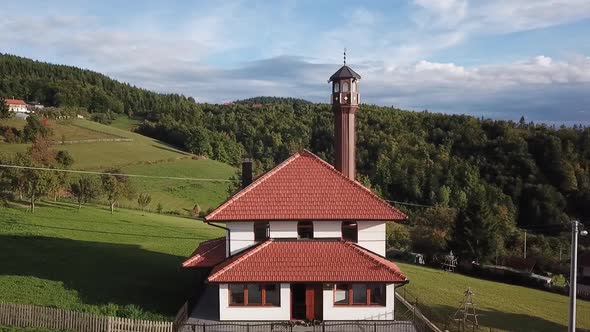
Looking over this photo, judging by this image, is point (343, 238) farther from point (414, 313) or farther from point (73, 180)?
point (73, 180)

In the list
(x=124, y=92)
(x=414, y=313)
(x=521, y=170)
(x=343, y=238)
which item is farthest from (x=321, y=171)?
(x=124, y=92)

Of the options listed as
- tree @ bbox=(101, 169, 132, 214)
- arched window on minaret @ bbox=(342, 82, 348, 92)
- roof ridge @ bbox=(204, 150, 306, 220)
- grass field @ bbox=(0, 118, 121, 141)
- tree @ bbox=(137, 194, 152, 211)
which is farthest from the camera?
grass field @ bbox=(0, 118, 121, 141)

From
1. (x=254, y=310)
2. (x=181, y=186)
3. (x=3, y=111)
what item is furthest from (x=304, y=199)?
(x=3, y=111)

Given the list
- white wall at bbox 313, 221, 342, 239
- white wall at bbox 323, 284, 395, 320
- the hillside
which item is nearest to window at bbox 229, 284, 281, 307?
white wall at bbox 323, 284, 395, 320

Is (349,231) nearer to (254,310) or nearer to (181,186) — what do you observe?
(254,310)

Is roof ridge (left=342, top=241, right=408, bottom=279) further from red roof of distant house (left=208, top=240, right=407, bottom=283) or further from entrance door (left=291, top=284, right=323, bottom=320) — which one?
entrance door (left=291, top=284, right=323, bottom=320)

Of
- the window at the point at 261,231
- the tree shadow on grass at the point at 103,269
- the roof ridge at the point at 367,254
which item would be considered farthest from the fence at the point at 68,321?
the roof ridge at the point at 367,254

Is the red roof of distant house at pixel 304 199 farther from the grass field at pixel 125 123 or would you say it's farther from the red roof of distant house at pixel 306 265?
the grass field at pixel 125 123
